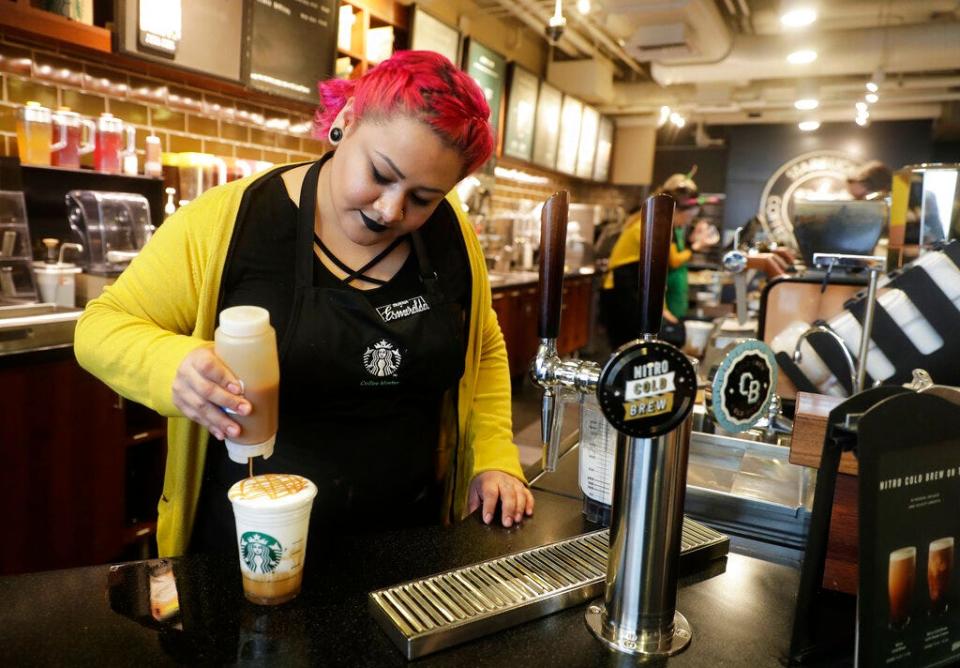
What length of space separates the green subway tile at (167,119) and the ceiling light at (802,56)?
5.40 m

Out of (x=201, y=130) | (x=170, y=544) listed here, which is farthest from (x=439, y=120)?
(x=201, y=130)

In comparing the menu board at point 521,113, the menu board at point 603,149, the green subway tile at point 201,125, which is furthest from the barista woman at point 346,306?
the menu board at point 603,149

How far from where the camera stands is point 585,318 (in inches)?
297

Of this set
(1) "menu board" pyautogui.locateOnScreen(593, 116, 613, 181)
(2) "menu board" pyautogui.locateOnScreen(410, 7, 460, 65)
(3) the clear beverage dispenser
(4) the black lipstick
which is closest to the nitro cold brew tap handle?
(4) the black lipstick

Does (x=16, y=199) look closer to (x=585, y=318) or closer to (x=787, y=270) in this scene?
(x=787, y=270)

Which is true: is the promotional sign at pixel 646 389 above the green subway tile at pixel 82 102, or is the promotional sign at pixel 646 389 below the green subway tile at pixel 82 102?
below

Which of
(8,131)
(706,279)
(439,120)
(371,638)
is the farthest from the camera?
(706,279)

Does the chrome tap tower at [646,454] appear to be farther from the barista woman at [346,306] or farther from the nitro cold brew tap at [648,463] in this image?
the barista woman at [346,306]

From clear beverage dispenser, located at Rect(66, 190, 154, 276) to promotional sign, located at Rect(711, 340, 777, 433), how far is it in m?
2.70

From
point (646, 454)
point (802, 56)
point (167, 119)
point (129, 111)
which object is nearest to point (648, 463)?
point (646, 454)

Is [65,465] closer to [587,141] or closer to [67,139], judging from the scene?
[67,139]

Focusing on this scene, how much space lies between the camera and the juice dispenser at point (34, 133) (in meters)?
2.79

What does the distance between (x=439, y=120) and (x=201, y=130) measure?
3301 mm

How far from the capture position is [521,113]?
21.5 feet
